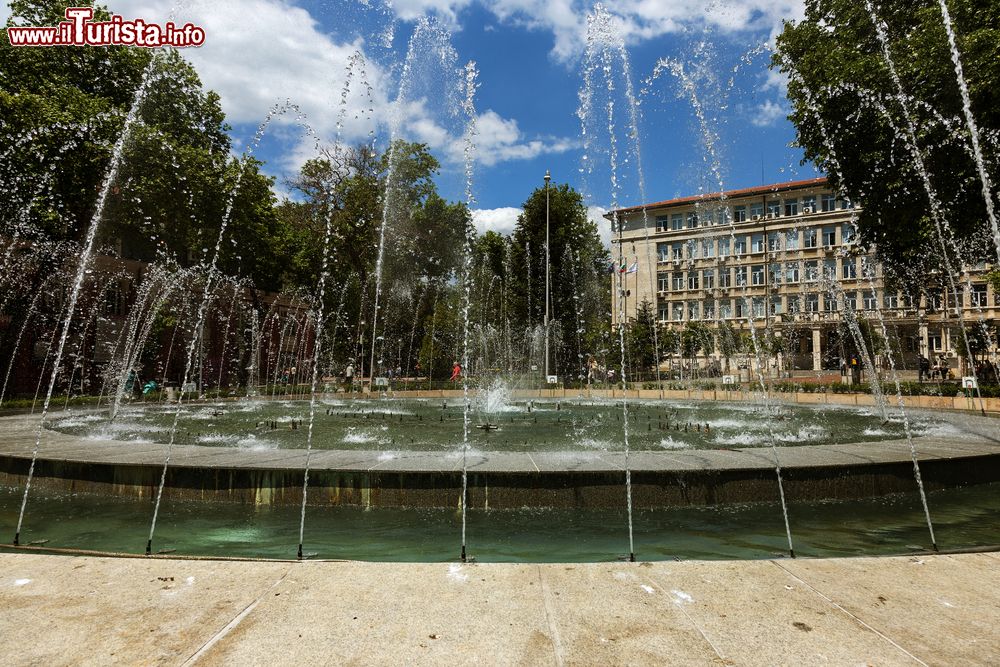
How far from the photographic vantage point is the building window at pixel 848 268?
5003 centimetres

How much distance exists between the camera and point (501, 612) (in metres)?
2.79

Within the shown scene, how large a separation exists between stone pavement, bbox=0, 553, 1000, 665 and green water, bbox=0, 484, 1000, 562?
33.4 inches

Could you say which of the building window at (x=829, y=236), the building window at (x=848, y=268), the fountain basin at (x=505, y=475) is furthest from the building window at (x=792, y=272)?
the fountain basin at (x=505, y=475)

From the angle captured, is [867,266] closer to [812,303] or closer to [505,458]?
[812,303]

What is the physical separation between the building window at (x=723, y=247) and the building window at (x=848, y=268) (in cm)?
1049

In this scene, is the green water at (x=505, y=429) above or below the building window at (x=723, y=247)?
below

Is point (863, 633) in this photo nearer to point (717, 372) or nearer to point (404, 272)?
point (404, 272)

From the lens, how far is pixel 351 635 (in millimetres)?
2545

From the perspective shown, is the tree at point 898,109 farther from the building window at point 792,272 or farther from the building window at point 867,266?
the building window at point 792,272

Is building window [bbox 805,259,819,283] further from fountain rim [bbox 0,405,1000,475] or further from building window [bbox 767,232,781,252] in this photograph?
fountain rim [bbox 0,405,1000,475]

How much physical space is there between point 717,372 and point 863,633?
5031 centimetres

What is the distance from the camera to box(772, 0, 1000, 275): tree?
13.6 metres

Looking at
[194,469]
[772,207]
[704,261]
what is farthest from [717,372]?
[194,469]

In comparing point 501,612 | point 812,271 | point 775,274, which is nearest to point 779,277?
point 775,274
